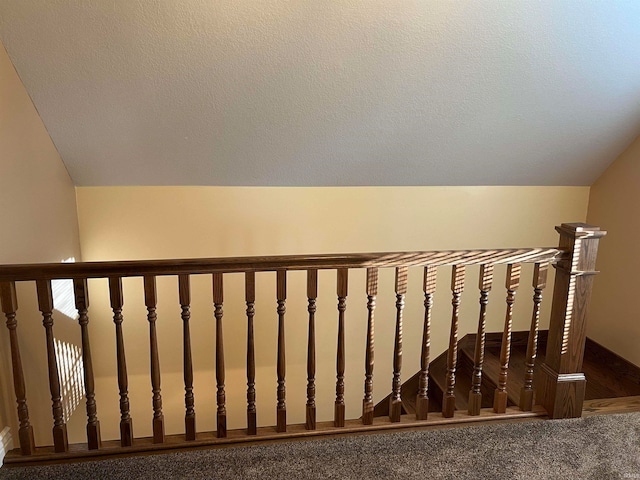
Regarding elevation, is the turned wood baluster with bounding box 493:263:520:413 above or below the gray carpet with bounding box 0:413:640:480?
above

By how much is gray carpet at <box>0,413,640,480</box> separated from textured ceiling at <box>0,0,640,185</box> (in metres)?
1.62

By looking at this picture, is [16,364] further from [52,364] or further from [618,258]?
[618,258]

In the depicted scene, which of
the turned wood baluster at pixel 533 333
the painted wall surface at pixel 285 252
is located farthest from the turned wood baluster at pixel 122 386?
the turned wood baluster at pixel 533 333

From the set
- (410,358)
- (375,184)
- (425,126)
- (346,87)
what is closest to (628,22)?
(425,126)

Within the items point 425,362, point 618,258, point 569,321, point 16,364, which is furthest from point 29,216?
point 618,258

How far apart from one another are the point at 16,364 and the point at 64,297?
88 centimetres

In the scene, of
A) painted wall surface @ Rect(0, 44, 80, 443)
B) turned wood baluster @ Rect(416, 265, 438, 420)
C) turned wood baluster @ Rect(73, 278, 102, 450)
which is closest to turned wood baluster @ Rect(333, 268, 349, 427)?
turned wood baluster @ Rect(416, 265, 438, 420)

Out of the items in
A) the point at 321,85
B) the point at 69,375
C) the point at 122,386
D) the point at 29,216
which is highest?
the point at 321,85

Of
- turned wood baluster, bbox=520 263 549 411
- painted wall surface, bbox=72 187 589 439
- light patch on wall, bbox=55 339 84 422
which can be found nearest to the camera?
turned wood baluster, bbox=520 263 549 411

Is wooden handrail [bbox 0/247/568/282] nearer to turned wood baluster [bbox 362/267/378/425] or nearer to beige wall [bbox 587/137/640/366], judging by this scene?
turned wood baluster [bbox 362/267/378/425]

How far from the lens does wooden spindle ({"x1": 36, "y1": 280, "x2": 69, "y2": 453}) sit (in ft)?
5.96

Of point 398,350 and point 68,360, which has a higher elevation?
point 398,350

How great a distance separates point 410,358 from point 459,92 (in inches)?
79.1

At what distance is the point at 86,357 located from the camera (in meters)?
1.89
